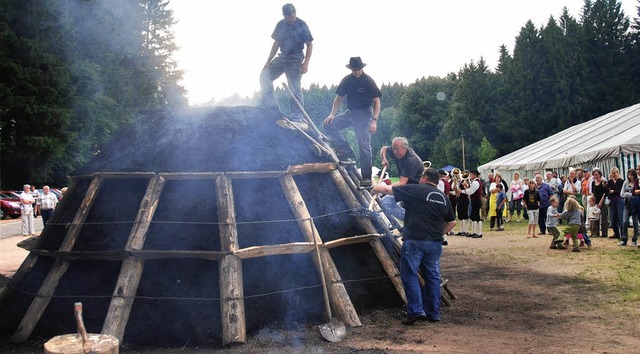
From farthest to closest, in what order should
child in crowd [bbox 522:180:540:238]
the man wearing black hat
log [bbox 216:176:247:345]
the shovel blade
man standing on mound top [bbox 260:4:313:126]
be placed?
the man wearing black hat, child in crowd [bbox 522:180:540:238], man standing on mound top [bbox 260:4:313:126], the shovel blade, log [bbox 216:176:247:345]

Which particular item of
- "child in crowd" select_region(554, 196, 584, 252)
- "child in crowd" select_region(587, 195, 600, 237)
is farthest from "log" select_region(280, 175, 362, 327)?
"child in crowd" select_region(587, 195, 600, 237)

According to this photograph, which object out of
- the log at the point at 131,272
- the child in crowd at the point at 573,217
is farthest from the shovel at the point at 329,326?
the child in crowd at the point at 573,217

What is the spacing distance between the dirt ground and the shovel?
0.29 feet

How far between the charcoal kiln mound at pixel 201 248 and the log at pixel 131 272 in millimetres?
15

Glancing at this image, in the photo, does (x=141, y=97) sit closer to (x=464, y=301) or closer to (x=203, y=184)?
(x=203, y=184)

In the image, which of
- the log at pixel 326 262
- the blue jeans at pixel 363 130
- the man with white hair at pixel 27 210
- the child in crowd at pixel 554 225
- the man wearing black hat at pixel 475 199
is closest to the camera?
the log at pixel 326 262

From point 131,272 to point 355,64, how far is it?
4.92 metres

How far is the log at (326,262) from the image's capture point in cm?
735

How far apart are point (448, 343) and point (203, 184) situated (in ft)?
13.4

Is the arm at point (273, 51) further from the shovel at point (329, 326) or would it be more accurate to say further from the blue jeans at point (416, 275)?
the blue jeans at point (416, 275)

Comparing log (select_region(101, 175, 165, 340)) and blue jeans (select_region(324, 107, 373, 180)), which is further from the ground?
blue jeans (select_region(324, 107, 373, 180))

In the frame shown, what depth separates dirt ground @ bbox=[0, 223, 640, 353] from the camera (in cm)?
660

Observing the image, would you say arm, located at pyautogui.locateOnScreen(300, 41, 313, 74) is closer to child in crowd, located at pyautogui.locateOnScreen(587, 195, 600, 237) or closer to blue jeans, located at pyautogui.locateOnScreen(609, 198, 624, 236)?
blue jeans, located at pyautogui.locateOnScreen(609, 198, 624, 236)

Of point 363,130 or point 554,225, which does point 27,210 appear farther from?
point 554,225
